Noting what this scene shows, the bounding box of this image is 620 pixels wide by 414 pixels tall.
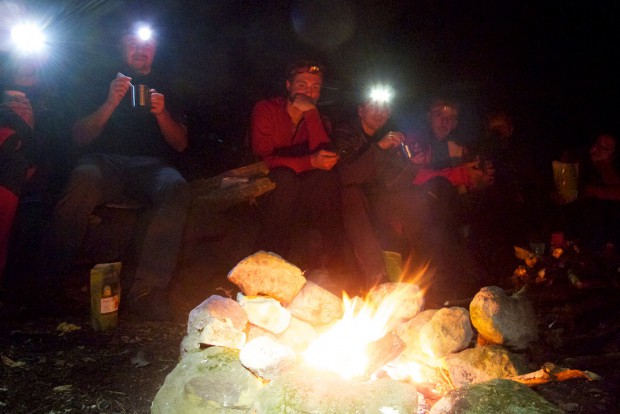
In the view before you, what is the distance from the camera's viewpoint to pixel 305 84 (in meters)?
3.33

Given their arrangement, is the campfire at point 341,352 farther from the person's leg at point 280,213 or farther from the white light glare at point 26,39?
the white light glare at point 26,39

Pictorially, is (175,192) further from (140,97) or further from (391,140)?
(391,140)

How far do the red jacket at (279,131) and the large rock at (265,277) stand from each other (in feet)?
4.09

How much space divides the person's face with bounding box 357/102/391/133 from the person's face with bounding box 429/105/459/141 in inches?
24.0

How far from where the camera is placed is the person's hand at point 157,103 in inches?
130


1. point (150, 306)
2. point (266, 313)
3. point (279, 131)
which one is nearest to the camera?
point (266, 313)

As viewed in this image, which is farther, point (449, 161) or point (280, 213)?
point (449, 161)

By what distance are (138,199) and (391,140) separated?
7.43ft

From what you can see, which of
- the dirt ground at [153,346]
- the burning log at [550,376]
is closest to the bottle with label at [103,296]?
the dirt ground at [153,346]

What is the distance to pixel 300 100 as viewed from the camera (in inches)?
131

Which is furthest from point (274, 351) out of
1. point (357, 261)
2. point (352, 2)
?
point (352, 2)

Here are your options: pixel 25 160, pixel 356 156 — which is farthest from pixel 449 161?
pixel 25 160

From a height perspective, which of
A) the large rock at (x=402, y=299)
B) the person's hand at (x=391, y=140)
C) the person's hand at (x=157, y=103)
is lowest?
the large rock at (x=402, y=299)

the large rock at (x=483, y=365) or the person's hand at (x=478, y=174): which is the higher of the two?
the person's hand at (x=478, y=174)
